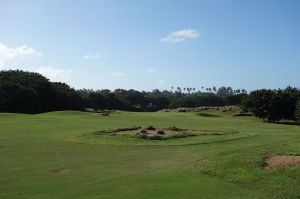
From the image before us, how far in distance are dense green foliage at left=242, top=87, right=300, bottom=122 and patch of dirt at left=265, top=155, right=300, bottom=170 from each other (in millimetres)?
35791

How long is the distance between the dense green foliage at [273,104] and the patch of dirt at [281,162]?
117 ft

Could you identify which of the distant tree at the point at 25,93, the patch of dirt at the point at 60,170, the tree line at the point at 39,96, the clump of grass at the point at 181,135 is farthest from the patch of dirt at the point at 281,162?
the distant tree at the point at 25,93

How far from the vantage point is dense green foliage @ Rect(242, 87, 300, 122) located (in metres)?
51.8

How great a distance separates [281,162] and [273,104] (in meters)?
37.0

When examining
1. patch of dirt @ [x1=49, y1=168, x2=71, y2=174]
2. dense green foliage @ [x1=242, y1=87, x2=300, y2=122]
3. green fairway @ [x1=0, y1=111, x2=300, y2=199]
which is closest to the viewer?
green fairway @ [x1=0, y1=111, x2=300, y2=199]

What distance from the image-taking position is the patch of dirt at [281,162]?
15.2m

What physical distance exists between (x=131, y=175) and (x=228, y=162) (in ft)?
11.2

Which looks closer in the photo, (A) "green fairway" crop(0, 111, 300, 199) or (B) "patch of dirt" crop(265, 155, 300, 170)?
(A) "green fairway" crop(0, 111, 300, 199)

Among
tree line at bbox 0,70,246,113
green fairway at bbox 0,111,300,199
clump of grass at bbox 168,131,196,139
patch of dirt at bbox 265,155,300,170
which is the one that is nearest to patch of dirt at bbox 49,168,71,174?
green fairway at bbox 0,111,300,199

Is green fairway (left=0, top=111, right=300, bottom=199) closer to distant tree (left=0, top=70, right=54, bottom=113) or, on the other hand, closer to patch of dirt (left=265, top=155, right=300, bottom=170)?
patch of dirt (left=265, top=155, right=300, bottom=170)

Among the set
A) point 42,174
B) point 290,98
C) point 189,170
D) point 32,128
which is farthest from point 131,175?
point 290,98

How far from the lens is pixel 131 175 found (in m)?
15.5

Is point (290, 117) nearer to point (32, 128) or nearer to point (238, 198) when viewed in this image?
point (32, 128)

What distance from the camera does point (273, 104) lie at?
51656mm
